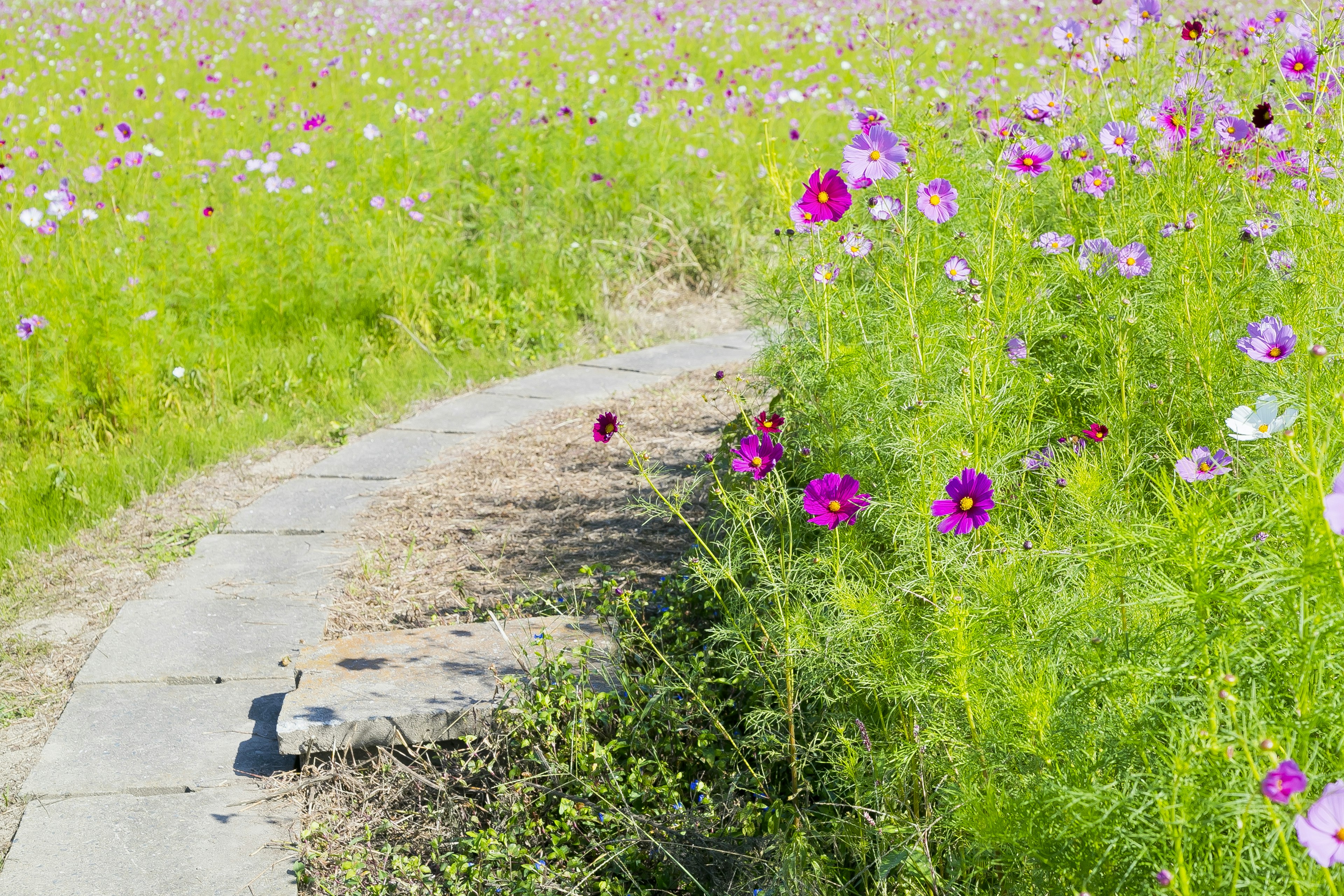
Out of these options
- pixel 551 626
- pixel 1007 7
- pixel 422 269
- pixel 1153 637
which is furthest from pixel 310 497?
pixel 1007 7

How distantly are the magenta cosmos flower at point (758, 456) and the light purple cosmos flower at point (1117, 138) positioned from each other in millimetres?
1425

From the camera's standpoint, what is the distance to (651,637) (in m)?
2.53

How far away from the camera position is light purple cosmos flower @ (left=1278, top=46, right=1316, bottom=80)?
2.75 meters

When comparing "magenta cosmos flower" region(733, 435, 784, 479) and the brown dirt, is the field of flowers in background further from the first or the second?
the brown dirt

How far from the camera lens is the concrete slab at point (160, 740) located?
7.50 feet

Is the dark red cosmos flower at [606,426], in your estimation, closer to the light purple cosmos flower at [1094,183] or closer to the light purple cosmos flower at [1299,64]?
the light purple cosmos flower at [1094,183]

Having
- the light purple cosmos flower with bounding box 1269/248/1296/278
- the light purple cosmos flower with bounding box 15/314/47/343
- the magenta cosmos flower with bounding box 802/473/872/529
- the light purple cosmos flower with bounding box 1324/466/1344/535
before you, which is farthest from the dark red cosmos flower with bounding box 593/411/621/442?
the light purple cosmos flower with bounding box 15/314/47/343

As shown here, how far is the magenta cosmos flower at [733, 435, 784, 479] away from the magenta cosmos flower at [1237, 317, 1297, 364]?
2.36 ft

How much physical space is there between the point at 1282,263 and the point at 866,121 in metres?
0.93

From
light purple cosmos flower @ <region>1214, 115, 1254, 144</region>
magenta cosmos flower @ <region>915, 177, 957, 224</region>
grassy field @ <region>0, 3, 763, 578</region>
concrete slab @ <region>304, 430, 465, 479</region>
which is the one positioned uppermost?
magenta cosmos flower @ <region>915, 177, 957, 224</region>

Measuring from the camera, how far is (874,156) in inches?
84.4

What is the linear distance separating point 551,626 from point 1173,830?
1.71 meters

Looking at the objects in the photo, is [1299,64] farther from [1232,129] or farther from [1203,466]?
[1203,466]

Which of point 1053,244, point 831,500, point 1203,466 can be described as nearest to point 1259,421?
point 1203,466
